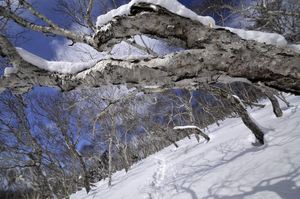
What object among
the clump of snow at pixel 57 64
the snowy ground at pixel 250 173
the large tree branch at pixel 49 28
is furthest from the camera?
the snowy ground at pixel 250 173

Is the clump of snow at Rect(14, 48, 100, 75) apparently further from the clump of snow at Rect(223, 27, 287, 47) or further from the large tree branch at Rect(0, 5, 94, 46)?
the clump of snow at Rect(223, 27, 287, 47)

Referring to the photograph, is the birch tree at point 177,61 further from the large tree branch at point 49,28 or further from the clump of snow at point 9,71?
the large tree branch at point 49,28

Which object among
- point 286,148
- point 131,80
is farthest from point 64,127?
point 131,80

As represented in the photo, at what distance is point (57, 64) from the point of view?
2135 mm

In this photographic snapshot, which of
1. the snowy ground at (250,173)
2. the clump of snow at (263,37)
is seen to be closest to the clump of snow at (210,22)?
the clump of snow at (263,37)

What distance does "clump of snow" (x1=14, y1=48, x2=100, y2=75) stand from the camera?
2.06m

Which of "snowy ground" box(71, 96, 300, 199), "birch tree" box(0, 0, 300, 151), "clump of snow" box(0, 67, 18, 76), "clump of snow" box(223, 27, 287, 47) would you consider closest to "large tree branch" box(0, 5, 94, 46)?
"birch tree" box(0, 0, 300, 151)

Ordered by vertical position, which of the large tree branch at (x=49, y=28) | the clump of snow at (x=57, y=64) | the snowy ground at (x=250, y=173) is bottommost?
the snowy ground at (x=250, y=173)

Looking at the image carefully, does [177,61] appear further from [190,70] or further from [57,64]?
[57,64]

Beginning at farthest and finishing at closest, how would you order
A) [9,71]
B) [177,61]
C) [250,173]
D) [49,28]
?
[250,173]
[49,28]
[9,71]
[177,61]

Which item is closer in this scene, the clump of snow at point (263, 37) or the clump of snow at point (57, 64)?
the clump of snow at point (263, 37)

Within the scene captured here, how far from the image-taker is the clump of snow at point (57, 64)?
2.06 meters

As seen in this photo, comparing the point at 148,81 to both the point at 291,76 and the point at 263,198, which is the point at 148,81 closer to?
the point at 291,76

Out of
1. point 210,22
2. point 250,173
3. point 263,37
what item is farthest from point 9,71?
point 250,173
